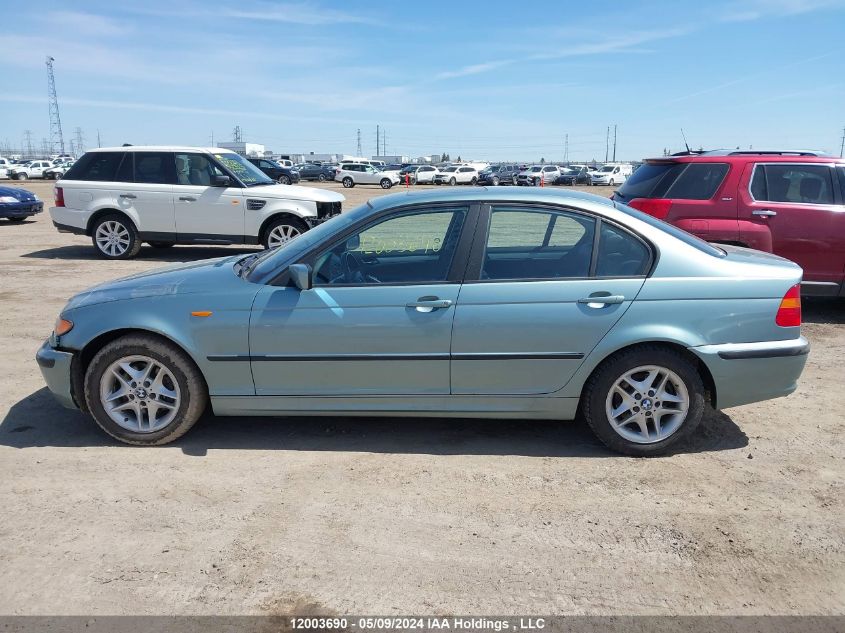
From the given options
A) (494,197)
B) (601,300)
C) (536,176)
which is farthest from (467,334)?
(536,176)

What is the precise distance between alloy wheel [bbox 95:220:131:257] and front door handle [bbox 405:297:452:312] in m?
9.09

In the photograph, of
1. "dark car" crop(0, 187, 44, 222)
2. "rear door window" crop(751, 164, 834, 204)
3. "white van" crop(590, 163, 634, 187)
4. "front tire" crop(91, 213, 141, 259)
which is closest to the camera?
"rear door window" crop(751, 164, 834, 204)

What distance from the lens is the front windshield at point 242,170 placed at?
11703 mm

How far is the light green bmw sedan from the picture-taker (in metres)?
4.10

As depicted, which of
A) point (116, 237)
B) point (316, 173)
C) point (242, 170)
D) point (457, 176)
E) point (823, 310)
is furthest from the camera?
point (316, 173)

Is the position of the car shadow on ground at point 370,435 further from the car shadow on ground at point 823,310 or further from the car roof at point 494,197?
the car shadow on ground at point 823,310

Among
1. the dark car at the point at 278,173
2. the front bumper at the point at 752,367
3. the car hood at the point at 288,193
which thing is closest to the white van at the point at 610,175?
the dark car at the point at 278,173

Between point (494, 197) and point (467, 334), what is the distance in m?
0.91

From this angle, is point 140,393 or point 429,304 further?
point 140,393

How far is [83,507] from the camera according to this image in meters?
3.63

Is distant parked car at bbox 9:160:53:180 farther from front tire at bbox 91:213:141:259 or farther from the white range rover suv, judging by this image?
front tire at bbox 91:213:141:259

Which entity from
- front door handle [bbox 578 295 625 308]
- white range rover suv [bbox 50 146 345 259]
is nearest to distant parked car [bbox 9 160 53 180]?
white range rover suv [bbox 50 146 345 259]

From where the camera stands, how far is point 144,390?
429 centimetres

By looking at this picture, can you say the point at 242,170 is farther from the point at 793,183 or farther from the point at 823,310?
the point at 823,310
